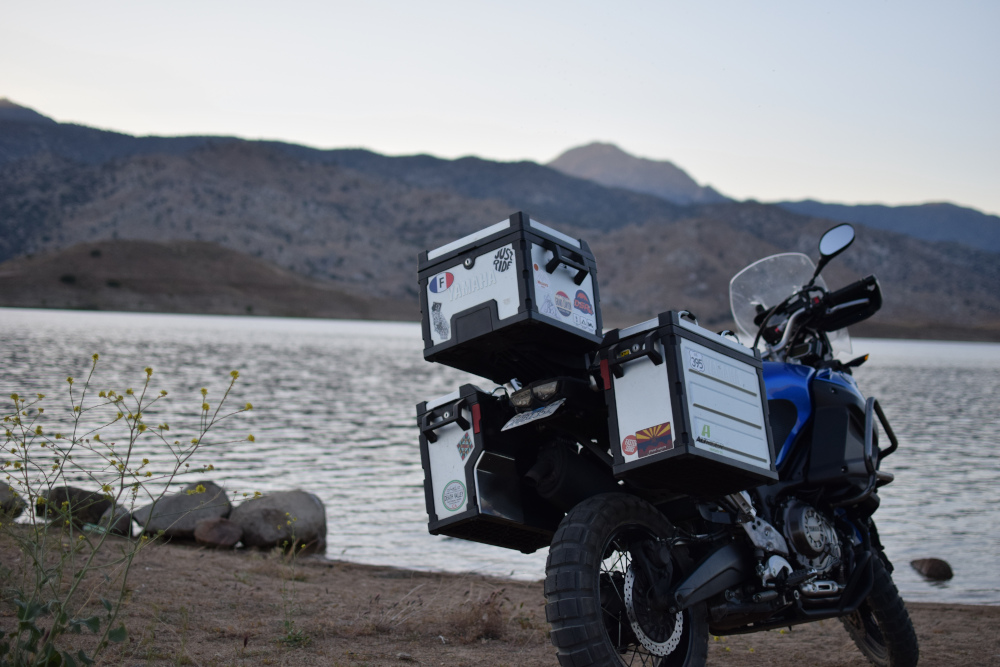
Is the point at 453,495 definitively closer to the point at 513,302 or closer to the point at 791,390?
the point at 513,302

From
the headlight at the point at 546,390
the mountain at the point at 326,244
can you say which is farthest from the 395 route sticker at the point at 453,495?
the mountain at the point at 326,244

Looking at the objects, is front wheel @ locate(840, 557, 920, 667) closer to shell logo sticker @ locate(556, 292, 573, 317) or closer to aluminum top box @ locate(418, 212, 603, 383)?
aluminum top box @ locate(418, 212, 603, 383)

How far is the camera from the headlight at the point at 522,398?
13.6 feet

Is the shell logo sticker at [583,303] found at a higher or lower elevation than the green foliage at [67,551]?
higher

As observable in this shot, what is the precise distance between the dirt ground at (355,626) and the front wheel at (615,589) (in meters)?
1.40

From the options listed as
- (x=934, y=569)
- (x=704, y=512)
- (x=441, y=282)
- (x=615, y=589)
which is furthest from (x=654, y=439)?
(x=934, y=569)

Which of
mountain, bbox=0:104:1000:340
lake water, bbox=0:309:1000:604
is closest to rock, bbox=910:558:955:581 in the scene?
lake water, bbox=0:309:1000:604

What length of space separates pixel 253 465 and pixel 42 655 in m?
10.9

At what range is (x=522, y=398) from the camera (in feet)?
13.7

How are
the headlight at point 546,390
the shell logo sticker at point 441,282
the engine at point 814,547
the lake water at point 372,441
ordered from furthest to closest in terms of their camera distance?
the lake water at point 372,441
the engine at point 814,547
the shell logo sticker at point 441,282
the headlight at point 546,390

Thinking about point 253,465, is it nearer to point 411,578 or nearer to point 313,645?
point 411,578

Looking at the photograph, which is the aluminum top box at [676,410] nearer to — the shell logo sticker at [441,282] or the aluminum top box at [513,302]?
the aluminum top box at [513,302]

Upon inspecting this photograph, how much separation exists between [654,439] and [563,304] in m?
0.68

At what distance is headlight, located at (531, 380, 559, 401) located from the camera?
408cm
